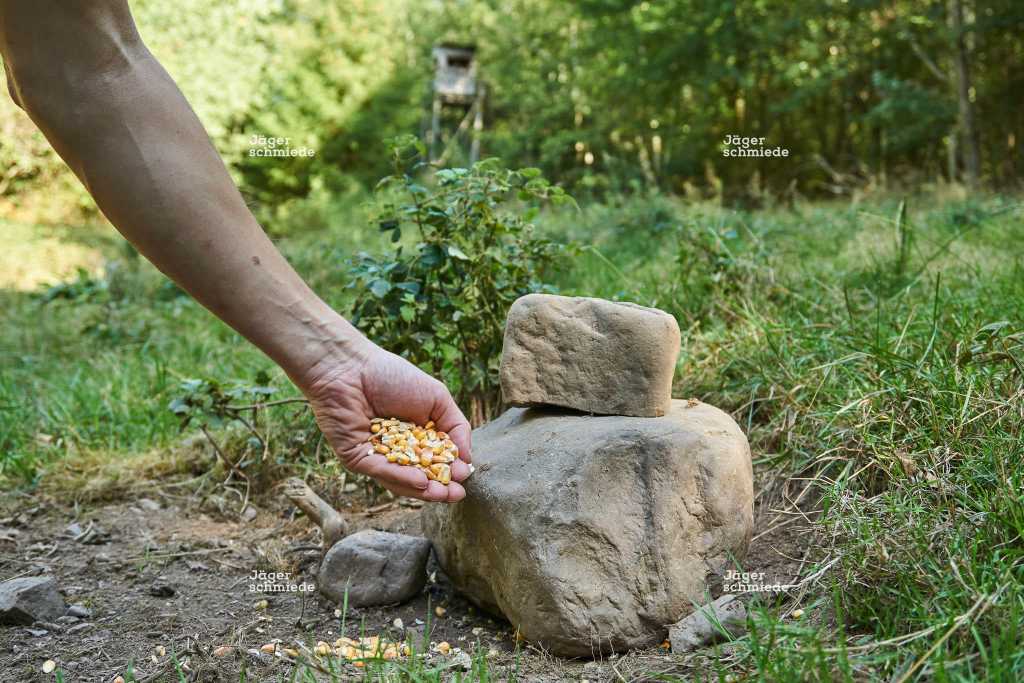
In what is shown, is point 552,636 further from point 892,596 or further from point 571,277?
point 571,277

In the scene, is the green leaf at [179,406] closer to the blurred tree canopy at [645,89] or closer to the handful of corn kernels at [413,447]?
the handful of corn kernels at [413,447]

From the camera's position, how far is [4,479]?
9.78ft

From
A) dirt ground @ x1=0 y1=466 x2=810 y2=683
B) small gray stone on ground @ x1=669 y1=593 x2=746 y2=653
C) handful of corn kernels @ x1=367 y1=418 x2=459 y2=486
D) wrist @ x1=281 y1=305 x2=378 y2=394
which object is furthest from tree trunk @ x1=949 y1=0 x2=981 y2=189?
wrist @ x1=281 y1=305 x2=378 y2=394

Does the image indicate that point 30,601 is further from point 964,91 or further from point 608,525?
point 964,91

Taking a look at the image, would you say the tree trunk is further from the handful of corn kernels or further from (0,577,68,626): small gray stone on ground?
(0,577,68,626): small gray stone on ground

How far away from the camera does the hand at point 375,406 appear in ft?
6.33

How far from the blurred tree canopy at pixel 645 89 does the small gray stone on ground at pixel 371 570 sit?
25.1 ft

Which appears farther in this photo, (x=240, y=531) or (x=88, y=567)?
(x=240, y=531)

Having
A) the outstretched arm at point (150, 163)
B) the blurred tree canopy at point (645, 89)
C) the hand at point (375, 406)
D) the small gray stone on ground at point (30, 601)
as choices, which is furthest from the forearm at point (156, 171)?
the blurred tree canopy at point (645, 89)

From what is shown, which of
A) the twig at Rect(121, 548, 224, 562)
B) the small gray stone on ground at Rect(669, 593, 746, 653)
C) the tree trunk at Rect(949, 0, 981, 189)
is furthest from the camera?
the tree trunk at Rect(949, 0, 981, 189)

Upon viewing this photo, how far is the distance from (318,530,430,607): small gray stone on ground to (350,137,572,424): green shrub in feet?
2.29

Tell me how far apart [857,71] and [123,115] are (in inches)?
522

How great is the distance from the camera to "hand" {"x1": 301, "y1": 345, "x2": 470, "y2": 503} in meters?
1.93

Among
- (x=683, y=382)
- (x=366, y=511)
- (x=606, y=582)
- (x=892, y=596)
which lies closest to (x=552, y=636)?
(x=606, y=582)
